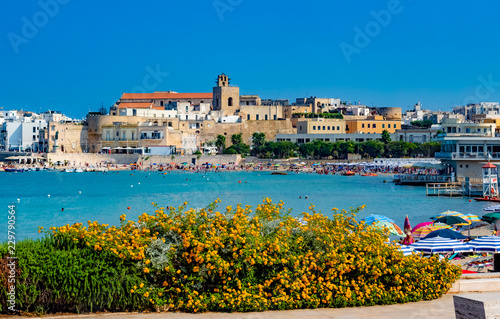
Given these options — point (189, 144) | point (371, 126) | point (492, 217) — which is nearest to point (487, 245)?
point (492, 217)

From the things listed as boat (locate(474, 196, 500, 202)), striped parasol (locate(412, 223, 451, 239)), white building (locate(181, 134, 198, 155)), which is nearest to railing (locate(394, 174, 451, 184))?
boat (locate(474, 196, 500, 202))

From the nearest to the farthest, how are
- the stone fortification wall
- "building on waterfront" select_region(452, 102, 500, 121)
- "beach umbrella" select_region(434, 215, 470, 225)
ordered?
"beach umbrella" select_region(434, 215, 470, 225) → the stone fortification wall → "building on waterfront" select_region(452, 102, 500, 121)

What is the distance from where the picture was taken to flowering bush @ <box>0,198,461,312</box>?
8.59 meters

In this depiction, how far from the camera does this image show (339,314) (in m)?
8.36

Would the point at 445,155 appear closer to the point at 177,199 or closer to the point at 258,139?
the point at 177,199

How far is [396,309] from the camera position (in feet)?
28.2

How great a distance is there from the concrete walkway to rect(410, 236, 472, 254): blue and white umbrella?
5.82 m

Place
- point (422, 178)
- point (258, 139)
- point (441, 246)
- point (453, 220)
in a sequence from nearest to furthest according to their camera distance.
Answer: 1. point (441, 246)
2. point (453, 220)
3. point (422, 178)
4. point (258, 139)

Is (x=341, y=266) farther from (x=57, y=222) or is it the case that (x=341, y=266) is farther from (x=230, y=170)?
(x=230, y=170)

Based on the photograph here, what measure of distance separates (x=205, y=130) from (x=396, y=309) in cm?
8442

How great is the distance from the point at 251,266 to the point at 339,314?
1297mm

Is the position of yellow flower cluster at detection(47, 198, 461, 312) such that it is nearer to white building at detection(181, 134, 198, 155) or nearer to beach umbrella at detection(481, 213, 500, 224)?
beach umbrella at detection(481, 213, 500, 224)

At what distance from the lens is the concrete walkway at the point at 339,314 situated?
26.9 feet

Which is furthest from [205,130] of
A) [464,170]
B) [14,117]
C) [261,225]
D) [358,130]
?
[261,225]
